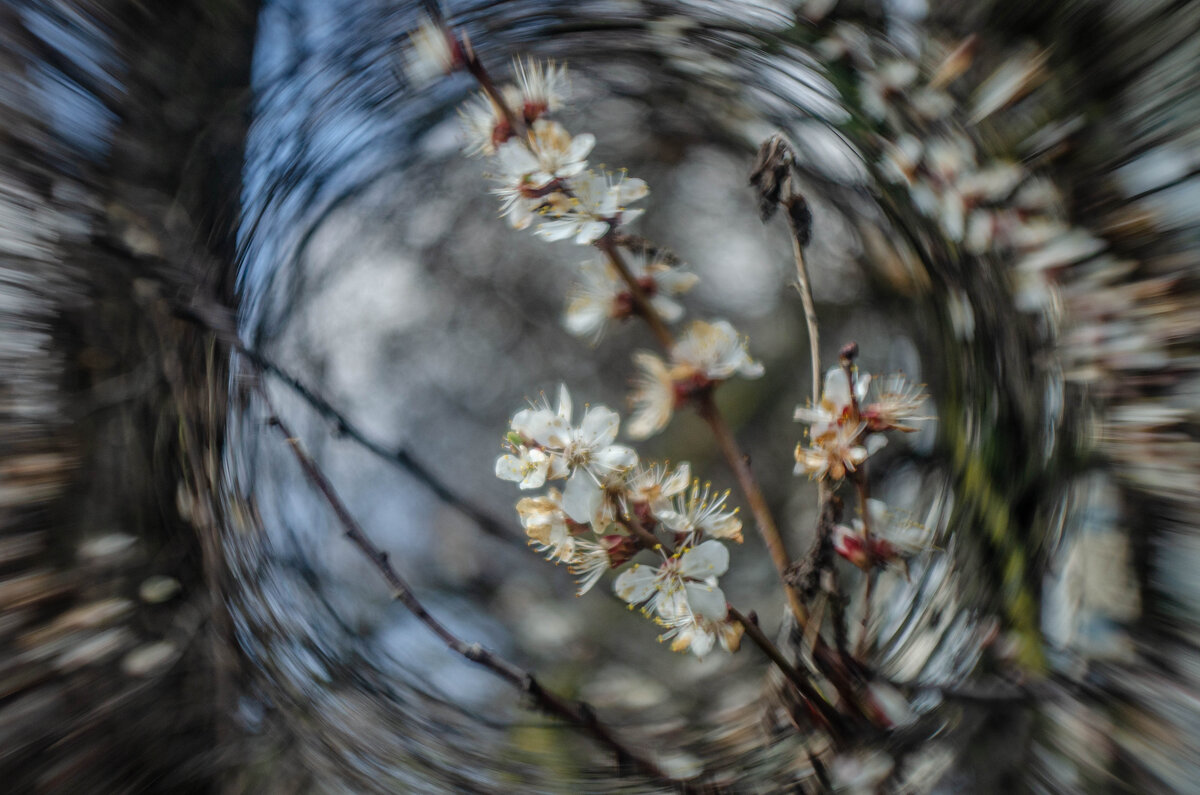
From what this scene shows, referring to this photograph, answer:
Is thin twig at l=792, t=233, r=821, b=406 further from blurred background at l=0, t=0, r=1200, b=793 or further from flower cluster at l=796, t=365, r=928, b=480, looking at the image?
blurred background at l=0, t=0, r=1200, b=793

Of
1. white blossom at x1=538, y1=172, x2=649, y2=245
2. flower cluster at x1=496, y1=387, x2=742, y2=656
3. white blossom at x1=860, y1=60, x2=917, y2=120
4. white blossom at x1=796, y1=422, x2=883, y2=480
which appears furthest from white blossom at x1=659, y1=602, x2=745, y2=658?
white blossom at x1=860, y1=60, x2=917, y2=120

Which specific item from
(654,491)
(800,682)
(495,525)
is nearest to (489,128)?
(654,491)

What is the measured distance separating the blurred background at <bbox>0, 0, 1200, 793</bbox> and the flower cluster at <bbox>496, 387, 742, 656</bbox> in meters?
0.11

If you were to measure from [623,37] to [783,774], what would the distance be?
649 millimetres

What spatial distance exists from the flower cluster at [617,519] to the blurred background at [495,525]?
0.11 metres

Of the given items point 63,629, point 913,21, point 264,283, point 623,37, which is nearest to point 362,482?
point 264,283

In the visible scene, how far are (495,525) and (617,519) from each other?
563 mm

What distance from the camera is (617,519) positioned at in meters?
0.36

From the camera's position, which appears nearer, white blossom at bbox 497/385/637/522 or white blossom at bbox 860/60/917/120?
white blossom at bbox 497/385/637/522

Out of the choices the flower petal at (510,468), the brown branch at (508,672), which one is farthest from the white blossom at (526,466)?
the brown branch at (508,672)

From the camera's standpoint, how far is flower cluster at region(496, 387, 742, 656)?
1.20ft

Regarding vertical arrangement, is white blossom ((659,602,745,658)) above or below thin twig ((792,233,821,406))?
below

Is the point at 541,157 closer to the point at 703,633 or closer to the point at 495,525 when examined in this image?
the point at 703,633

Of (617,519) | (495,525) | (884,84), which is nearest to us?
(617,519)
